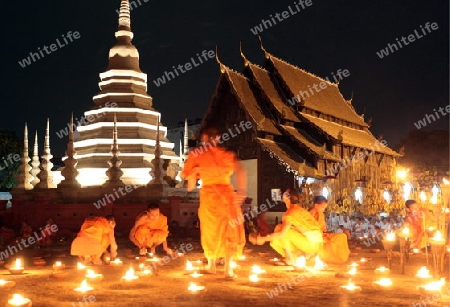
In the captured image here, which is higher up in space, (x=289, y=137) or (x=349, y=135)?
(x=349, y=135)

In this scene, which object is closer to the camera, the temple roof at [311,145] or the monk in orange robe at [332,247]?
the monk in orange robe at [332,247]

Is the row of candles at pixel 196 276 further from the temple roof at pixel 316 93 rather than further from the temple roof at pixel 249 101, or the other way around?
the temple roof at pixel 316 93

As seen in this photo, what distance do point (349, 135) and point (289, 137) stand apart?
4.77 meters

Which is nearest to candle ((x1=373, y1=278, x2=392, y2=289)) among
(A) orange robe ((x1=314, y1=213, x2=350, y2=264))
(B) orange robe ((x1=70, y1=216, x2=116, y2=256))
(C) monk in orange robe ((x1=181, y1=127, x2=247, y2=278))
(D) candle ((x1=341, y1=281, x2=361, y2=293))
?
(D) candle ((x1=341, y1=281, x2=361, y2=293))

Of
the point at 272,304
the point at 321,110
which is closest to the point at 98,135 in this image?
the point at 321,110

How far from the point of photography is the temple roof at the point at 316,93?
85.1 ft

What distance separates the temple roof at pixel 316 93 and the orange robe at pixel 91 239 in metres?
17.1

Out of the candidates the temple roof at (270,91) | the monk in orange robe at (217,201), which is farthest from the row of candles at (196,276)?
the temple roof at (270,91)

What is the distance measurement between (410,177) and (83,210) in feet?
74.1

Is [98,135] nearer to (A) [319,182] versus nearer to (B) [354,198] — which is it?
(A) [319,182]

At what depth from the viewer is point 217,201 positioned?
746 centimetres

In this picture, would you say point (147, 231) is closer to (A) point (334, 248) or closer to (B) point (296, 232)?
(B) point (296, 232)

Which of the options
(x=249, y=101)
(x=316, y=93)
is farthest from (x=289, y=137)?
(x=316, y=93)

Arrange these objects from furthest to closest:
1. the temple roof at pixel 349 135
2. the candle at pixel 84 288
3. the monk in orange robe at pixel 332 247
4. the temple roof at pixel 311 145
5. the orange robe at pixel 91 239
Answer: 1. the temple roof at pixel 349 135
2. the temple roof at pixel 311 145
3. the monk in orange robe at pixel 332 247
4. the orange robe at pixel 91 239
5. the candle at pixel 84 288
